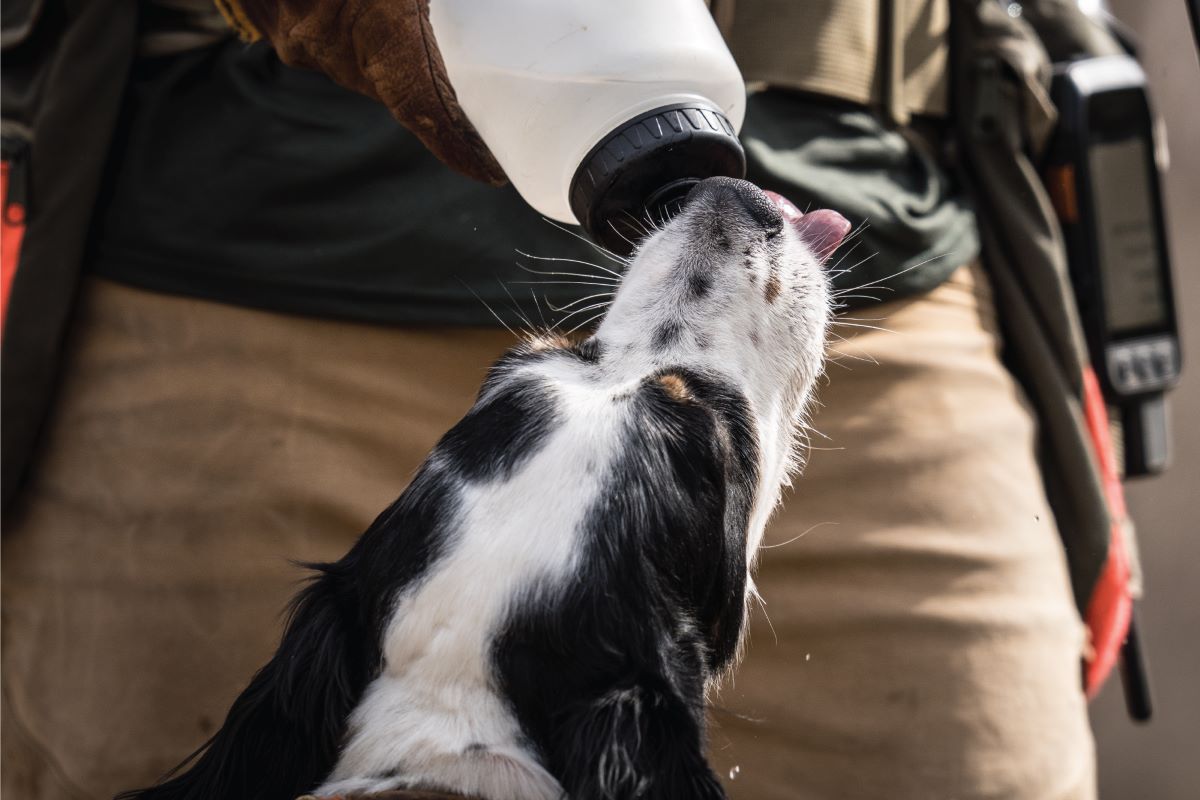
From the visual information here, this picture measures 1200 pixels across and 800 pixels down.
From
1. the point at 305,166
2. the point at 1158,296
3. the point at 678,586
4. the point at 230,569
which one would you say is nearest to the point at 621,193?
the point at 678,586

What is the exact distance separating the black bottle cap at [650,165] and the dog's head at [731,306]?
0.11ft

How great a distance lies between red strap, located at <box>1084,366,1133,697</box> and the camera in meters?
2.43

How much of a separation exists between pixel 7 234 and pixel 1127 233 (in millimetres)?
2241

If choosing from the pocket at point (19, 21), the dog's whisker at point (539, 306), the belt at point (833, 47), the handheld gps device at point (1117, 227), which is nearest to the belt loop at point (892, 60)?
the belt at point (833, 47)

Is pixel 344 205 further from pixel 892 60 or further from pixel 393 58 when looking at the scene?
pixel 892 60

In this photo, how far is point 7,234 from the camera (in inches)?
85.3

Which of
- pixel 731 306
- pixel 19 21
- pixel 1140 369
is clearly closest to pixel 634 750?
pixel 731 306

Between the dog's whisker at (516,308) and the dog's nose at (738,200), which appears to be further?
the dog's whisker at (516,308)

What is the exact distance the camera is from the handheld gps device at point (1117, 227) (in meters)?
2.62

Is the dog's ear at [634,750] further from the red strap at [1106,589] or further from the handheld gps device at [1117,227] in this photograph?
the handheld gps device at [1117,227]

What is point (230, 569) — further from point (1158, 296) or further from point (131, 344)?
point (1158, 296)

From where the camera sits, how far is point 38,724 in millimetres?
2186

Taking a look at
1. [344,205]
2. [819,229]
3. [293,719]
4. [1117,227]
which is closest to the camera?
[293,719]

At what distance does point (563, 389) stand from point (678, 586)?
28 centimetres
